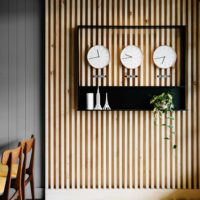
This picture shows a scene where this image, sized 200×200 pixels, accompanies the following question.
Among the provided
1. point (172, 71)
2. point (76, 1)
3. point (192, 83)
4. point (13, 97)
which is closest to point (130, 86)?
point (172, 71)

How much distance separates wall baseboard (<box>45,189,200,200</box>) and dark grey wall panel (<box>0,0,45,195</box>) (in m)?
0.41

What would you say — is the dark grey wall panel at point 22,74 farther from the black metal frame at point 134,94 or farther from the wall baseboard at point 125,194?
the black metal frame at point 134,94

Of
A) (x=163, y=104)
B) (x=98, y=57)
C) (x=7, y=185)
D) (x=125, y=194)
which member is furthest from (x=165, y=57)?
(x=7, y=185)

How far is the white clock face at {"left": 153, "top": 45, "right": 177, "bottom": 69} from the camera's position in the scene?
3977 mm

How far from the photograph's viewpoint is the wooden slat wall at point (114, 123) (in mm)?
4047

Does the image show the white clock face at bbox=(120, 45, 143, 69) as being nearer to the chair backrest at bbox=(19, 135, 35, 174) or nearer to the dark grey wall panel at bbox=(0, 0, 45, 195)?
the dark grey wall panel at bbox=(0, 0, 45, 195)

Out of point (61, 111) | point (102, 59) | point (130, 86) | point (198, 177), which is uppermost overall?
point (102, 59)

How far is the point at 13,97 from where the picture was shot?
13.5 ft

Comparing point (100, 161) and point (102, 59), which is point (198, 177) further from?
A: point (102, 59)

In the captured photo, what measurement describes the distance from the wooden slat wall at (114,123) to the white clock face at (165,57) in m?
0.25

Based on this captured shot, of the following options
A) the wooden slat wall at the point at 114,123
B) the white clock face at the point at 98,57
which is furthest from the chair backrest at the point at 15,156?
the white clock face at the point at 98,57

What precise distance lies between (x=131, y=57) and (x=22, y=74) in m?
1.53

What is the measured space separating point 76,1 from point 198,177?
2.94 m

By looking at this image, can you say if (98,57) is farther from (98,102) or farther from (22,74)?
(22,74)
